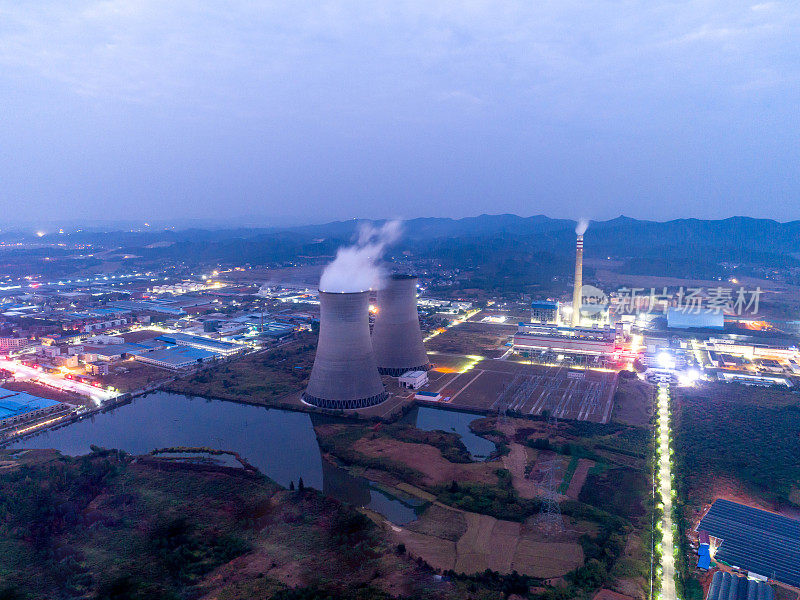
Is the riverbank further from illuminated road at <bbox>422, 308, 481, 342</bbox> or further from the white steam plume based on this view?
illuminated road at <bbox>422, 308, 481, 342</bbox>

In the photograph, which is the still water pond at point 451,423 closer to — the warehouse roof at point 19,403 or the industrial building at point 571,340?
the industrial building at point 571,340

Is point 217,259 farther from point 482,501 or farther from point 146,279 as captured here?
point 482,501

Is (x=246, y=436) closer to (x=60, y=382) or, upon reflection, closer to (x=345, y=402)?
(x=345, y=402)

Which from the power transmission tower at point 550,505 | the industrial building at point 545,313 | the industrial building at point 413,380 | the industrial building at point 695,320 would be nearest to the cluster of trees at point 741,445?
the power transmission tower at point 550,505

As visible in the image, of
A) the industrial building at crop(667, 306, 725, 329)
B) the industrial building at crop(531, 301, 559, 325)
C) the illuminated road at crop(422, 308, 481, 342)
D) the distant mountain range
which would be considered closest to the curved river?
the illuminated road at crop(422, 308, 481, 342)

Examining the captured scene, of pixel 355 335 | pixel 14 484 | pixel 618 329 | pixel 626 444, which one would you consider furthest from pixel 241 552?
pixel 618 329
